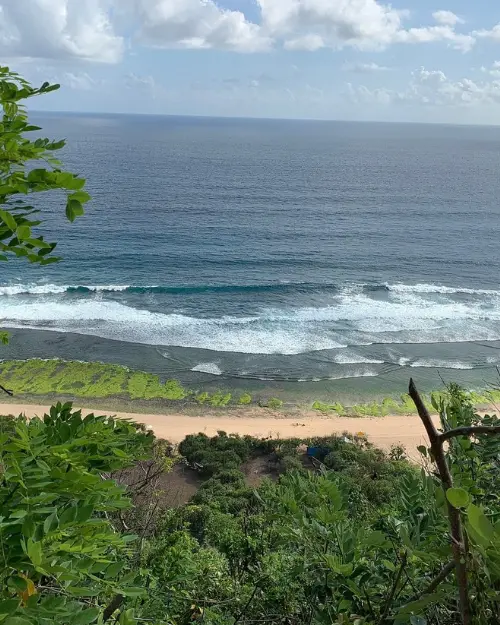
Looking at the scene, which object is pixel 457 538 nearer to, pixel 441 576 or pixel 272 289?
pixel 441 576

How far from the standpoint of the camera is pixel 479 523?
118 centimetres

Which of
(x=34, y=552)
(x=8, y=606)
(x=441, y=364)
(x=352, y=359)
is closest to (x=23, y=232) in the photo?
(x=34, y=552)

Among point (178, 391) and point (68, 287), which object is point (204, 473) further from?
point (68, 287)

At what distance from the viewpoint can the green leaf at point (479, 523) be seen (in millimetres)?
1172

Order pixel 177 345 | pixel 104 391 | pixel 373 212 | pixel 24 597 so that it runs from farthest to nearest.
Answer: pixel 373 212
pixel 177 345
pixel 104 391
pixel 24 597

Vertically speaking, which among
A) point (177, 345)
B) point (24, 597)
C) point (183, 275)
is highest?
point (24, 597)

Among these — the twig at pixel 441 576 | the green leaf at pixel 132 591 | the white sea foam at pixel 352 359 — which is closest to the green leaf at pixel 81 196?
the green leaf at pixel 132 591

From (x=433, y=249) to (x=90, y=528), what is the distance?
168 feet

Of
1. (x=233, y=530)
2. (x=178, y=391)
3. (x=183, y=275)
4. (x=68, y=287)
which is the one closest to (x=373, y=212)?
(x=183, y=275)

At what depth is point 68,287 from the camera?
129ft

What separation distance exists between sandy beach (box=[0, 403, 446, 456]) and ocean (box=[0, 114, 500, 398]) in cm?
259

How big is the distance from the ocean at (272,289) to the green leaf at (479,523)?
24.0 metres

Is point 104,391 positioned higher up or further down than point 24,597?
further down

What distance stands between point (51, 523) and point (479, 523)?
4.16ft
